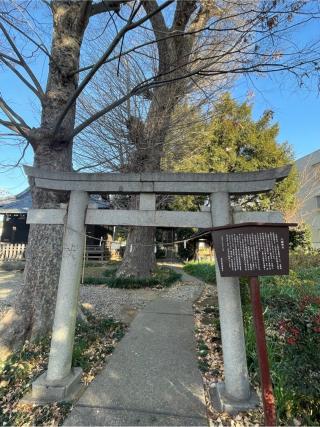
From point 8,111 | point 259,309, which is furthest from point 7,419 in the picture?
point 8,111

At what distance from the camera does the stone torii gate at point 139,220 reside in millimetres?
3357

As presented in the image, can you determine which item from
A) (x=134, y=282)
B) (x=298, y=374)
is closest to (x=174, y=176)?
(x=298, y=374)

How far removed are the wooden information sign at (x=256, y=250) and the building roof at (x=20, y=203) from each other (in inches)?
577

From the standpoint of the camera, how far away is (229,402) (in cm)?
319

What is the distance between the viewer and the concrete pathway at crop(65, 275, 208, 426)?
3.02 m

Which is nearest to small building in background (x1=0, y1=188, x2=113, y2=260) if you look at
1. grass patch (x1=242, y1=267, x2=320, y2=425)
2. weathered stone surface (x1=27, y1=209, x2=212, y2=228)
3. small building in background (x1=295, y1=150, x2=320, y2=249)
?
small building in background (x1=295, y1=150, x2=320, y2=249)

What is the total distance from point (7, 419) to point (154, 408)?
1.52 metres

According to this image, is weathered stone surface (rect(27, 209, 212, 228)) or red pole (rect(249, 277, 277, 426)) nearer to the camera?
red pole (rect(249, 277, 277, 426))

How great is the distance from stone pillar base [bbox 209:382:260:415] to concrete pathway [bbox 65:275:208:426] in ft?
0.51

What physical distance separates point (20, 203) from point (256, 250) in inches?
845

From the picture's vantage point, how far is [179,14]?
820 centimetres

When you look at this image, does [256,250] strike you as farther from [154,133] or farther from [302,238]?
[302,238]

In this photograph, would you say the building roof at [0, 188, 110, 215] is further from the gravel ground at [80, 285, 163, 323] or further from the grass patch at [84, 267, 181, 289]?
the gravel ground at [80, 285, 163, 323]

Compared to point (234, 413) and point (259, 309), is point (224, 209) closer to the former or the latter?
point (259, 309)
